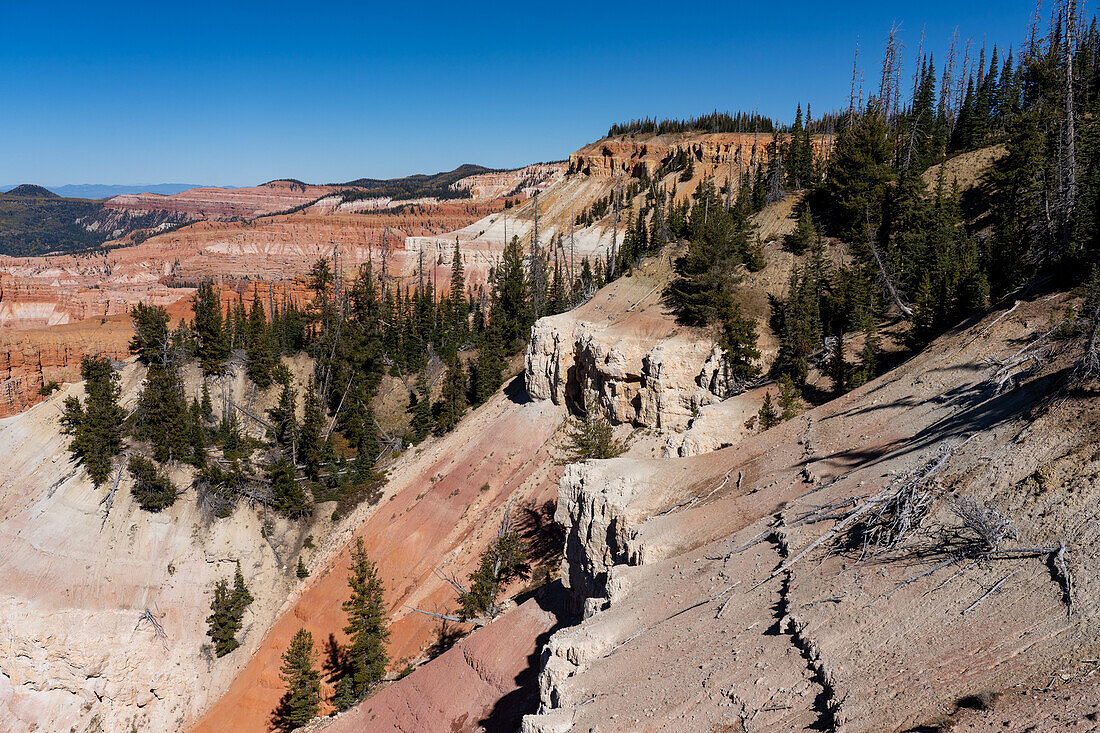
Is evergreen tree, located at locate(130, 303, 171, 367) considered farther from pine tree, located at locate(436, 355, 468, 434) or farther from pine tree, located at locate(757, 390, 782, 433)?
pine tree, located at locate(757, 390, 782, 433)

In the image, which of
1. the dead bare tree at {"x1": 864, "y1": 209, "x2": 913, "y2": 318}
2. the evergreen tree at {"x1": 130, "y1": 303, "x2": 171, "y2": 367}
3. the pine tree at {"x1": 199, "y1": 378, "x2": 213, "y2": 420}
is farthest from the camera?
the evergreen tree at {"x1": 130, "y1": 303, "x2": 171, "y2": 367}

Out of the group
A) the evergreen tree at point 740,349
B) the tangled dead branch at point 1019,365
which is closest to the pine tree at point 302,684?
the evergreen tree at point 740,349

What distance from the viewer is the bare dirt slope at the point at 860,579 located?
840 centimetres

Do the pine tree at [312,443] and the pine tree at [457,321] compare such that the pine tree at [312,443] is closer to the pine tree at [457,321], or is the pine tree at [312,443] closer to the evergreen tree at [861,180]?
the pine tree at [457,321]

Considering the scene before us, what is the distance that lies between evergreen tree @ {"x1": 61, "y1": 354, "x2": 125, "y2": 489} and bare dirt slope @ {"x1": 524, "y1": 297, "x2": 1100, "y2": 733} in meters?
39.2

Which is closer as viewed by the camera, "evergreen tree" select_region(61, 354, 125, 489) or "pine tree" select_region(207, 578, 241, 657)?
"pine tree" select_region(207, 578, 241, 657)

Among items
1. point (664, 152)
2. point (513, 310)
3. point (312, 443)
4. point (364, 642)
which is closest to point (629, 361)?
point (364, 642)

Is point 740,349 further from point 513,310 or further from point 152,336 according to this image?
point 152,336

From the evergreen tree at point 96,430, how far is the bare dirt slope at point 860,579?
129ft

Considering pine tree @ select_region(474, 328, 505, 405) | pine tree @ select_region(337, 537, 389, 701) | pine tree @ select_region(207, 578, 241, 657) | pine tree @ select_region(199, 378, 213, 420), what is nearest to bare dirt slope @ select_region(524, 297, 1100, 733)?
pine tree @ select_region(337, 537, 389, 701)

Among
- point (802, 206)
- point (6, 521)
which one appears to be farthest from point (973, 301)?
point (6, 521)

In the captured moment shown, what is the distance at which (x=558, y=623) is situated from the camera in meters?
23.3

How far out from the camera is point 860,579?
1084cm

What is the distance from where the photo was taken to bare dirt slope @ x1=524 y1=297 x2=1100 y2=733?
27.6ft
